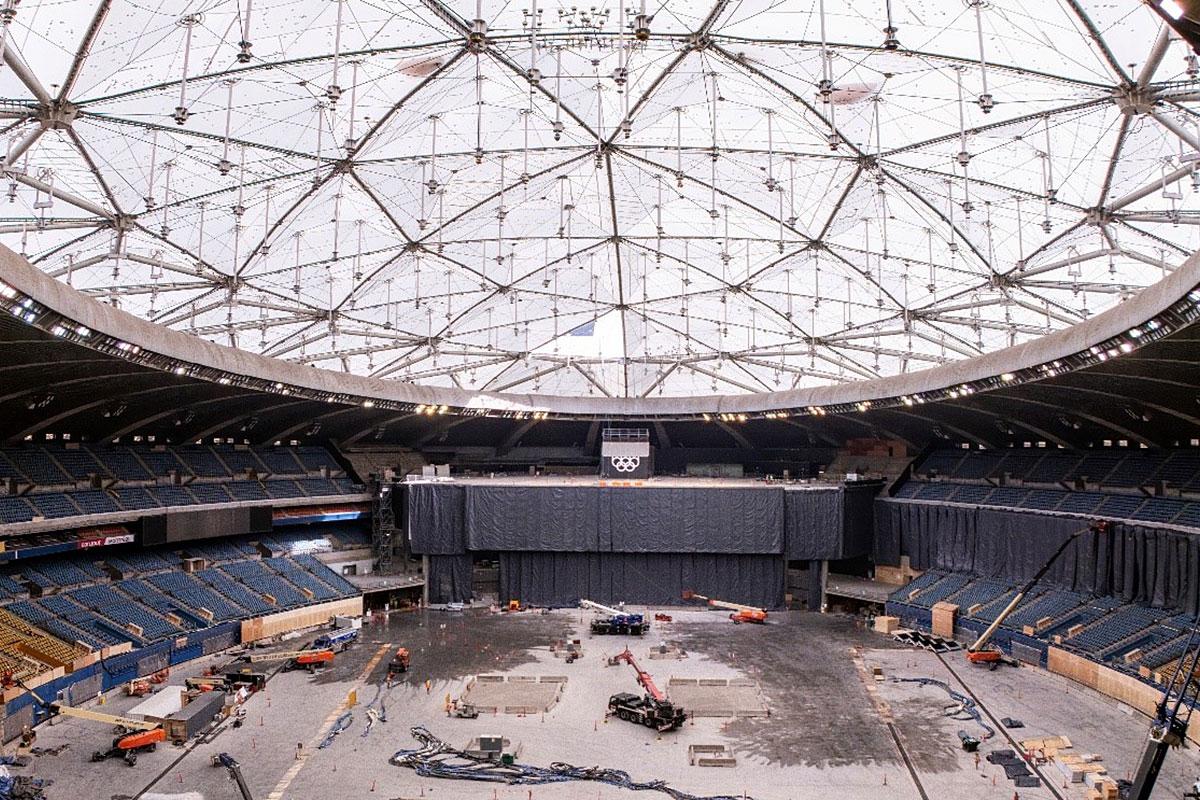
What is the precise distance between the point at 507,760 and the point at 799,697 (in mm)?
15205

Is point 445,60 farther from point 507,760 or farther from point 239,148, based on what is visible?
point 507,760

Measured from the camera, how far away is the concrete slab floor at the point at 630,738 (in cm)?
3009

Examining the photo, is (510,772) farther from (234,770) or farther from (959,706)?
(959,706)

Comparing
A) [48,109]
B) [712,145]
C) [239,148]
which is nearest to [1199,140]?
[712,145]

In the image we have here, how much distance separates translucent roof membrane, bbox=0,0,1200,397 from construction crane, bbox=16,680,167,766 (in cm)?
1998

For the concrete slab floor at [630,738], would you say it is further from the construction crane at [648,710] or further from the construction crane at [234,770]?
the construction crane at [648,710]

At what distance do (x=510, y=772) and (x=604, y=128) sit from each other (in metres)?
28.0

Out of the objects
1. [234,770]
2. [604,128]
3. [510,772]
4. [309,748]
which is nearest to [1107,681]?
[510,772]

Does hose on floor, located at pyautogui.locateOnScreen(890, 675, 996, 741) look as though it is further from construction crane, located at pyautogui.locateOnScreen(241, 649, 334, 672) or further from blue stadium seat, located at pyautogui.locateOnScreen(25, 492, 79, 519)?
blue stadium seat, located at pyautogui.locateOnScreen(25, 492, 79, 519)

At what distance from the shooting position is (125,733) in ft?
112

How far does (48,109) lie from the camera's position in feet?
107

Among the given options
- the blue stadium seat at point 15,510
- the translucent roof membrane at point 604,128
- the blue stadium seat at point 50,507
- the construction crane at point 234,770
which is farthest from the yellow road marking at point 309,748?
the translucent roof membrane at point 604,128

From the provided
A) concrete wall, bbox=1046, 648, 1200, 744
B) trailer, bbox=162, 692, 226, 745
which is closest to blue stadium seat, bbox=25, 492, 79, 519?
trailer, bbox=162, 692, 226, 745

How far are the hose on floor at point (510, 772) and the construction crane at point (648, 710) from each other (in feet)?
15.9
